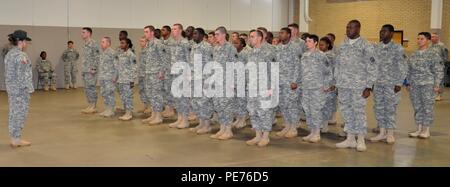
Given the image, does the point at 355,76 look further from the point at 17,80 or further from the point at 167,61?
the point at 17,80

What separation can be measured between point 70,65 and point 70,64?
3 centimetres

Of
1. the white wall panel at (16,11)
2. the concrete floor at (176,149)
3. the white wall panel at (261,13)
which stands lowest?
the concrete floor at (176,149)

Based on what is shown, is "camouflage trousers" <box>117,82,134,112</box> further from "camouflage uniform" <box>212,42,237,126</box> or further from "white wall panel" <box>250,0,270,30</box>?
"white wall panel" <box>250,0,270,30</box>

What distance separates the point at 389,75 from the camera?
7.02 metres

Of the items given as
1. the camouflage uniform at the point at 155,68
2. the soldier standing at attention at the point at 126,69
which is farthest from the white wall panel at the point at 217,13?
the camouflage uniform at the point at 155,68

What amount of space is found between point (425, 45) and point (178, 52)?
3.85m

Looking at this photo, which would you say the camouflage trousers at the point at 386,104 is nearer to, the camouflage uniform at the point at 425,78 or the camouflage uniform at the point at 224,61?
the camouflage uniform at the point at 425,78

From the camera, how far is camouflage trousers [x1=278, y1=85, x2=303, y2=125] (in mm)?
7230

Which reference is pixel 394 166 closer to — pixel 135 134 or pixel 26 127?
pixel 135 134

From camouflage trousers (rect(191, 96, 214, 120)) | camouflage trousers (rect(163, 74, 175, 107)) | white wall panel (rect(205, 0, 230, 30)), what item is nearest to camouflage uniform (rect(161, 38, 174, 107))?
camouflage trousers (rect(163, 74, 175, 107))

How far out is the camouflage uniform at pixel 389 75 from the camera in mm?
7020

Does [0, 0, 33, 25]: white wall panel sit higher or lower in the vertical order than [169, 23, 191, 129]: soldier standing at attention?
higher

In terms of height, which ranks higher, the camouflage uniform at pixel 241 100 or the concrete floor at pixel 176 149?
the camouflage uniform at pixel 241 100

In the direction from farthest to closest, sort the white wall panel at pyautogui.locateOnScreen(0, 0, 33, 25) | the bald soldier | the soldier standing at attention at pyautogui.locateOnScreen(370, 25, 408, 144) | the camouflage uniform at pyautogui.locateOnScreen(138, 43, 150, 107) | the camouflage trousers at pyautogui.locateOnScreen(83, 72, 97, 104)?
1. the white wall panel at pyautogui.locateOnScreen(0, 0, 33, 25)
2. the camouflage trousers at pyautogui.locateOnScreen(83, 72, 97, 104)
3. the camouflage uniform at pyautogui.locateOnScreen(138, 43, 150, 107)
4. the bald soldier
5. the soldier standing at attention at pyautogui.locateOnScreen(370, 25, 408, 144)
